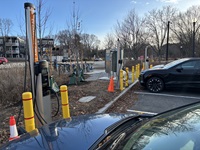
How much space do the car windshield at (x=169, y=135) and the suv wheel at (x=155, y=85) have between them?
6240 mm

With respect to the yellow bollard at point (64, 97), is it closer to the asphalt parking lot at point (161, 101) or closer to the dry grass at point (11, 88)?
the asphalt parking lot at point (161, 101)

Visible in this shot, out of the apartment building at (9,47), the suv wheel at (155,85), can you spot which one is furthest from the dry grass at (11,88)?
the apartment building at (9,47)

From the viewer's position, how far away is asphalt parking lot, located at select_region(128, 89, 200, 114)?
5629mm

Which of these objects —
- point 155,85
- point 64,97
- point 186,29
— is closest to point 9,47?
point 186,29

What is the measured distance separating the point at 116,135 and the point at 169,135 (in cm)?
55

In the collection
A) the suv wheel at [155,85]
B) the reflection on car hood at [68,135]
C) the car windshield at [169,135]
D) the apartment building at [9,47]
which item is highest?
the apartment building at [9,47]

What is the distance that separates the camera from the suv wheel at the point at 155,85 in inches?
309

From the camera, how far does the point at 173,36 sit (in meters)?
46.5

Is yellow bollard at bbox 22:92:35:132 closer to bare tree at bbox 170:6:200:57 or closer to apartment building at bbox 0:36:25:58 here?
bare tree at bbox 170:6:200:57

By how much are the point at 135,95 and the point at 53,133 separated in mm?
5771

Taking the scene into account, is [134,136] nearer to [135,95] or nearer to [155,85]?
[135,95]

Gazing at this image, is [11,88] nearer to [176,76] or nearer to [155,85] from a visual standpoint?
[155,85]

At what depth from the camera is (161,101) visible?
21.2 feet

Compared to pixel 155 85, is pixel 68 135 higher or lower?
higher
